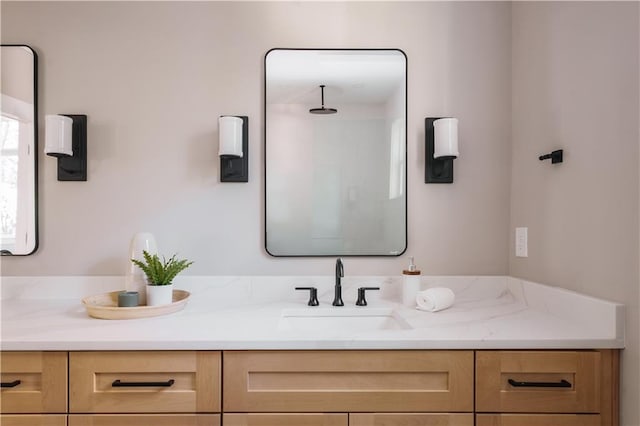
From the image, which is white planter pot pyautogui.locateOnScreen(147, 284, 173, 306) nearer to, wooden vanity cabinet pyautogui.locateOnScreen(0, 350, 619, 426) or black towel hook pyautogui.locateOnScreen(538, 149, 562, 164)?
wooden vanity cabinet pyautogui.locateOnScreen(0, 350, 619, 426)

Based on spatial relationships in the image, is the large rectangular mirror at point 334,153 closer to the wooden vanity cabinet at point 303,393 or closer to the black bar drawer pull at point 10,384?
the wooden vanity cabinet at point 303,393

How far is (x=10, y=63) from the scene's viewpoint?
1.81 m

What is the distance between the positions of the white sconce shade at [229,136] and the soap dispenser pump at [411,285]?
0.89 metres

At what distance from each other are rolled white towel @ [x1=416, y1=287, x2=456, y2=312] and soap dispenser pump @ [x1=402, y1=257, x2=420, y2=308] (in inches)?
2.1

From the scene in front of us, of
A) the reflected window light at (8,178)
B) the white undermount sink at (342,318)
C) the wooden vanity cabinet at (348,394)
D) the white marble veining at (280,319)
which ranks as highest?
the reflected window light at (8,178)

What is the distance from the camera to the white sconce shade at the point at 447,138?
1720 mm

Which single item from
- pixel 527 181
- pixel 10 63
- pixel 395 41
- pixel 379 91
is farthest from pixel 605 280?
pixel 10 63

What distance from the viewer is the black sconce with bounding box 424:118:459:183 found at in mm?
1722

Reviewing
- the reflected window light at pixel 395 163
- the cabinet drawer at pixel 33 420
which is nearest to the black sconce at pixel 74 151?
the cabinet drawer at pixel 33 420

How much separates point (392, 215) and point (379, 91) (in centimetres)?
57

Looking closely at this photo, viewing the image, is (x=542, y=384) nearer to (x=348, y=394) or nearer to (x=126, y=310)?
(x=348, y=394)

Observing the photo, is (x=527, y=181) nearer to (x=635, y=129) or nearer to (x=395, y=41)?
(x=635, y=129)

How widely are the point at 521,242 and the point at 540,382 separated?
696 millimetres

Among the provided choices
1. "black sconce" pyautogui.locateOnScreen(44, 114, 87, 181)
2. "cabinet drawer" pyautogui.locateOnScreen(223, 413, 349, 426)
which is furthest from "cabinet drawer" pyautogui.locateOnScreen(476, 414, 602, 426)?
"black sconce" pyautogui.locateOnScreen(44, 114, 87, 181)
